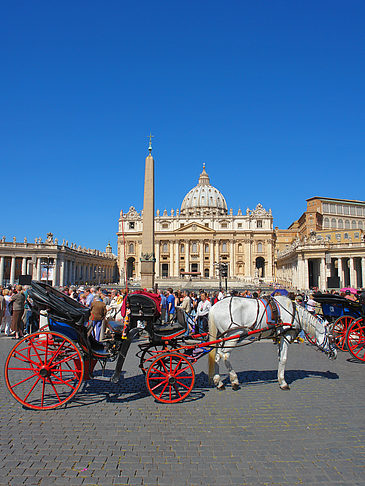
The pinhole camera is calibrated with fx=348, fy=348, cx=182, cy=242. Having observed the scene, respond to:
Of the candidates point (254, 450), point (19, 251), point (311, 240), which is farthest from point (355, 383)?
point (19, 251)

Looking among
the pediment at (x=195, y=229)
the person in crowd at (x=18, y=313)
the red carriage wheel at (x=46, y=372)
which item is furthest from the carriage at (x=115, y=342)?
the pediment at (x=195, y=229)

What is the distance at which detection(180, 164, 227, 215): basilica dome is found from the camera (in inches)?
4181

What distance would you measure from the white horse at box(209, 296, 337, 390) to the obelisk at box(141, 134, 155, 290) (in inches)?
612

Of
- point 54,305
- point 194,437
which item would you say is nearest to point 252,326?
point 194,437

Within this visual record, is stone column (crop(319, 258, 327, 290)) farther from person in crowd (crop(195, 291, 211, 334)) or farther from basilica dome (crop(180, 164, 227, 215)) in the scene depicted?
basilica dome (crop(180, 164, 227, 215))

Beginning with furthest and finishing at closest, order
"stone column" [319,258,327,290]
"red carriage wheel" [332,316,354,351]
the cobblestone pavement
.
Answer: "stone column" [319,258,327,290] → "red carriage wheel" [332,316,354,351] → the cobblestone pavement

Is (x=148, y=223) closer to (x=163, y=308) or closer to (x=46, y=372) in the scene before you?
(x=163, y=308)

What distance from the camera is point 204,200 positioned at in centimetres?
10662

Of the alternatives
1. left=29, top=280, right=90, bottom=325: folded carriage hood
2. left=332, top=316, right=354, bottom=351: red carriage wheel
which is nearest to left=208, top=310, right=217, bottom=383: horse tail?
left=29, top=280, right=90, bottom=325: folded carriage hood

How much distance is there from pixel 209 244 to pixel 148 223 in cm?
6304

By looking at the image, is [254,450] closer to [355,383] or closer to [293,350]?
[355,383]

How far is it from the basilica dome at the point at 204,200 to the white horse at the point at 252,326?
96.3 metres

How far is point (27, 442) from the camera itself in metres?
4.14

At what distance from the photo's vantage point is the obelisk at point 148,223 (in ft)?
71.8
